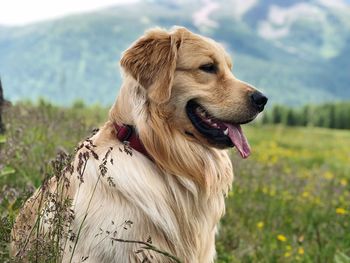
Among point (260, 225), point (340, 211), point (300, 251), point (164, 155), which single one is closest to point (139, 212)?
point (164, 155)

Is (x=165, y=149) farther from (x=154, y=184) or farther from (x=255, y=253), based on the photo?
(x=255, y=253)

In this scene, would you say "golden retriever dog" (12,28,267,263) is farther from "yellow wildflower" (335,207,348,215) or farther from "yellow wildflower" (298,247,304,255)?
"yellow wildflower" (335,207,348,215)

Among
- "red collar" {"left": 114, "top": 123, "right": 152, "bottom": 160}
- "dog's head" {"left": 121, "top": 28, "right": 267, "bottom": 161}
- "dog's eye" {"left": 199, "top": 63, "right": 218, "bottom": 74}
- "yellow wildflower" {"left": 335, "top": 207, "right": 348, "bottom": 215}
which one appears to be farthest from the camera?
"yellow wildflower" {"left": 335, "top": 207, "right": 348, "bottom": 215}

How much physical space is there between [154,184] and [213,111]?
2.09 feet

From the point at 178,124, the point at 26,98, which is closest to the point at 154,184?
the point at 178,124

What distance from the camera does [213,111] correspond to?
3.80 metres

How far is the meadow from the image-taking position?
201 inches

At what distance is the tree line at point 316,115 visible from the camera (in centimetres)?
6812

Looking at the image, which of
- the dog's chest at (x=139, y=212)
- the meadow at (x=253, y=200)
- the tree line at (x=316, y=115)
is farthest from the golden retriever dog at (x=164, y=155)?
the tree line at (x=316, y=115)

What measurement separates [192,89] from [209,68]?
0.22m

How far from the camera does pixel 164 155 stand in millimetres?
3645

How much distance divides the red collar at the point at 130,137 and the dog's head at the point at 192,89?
0.19 m

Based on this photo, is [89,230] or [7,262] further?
[89,230]

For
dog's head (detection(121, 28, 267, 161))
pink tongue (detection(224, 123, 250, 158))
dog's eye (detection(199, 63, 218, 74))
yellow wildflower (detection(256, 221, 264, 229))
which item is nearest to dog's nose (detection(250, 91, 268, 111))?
dog's head (detection(121, 28, 267, 161))
